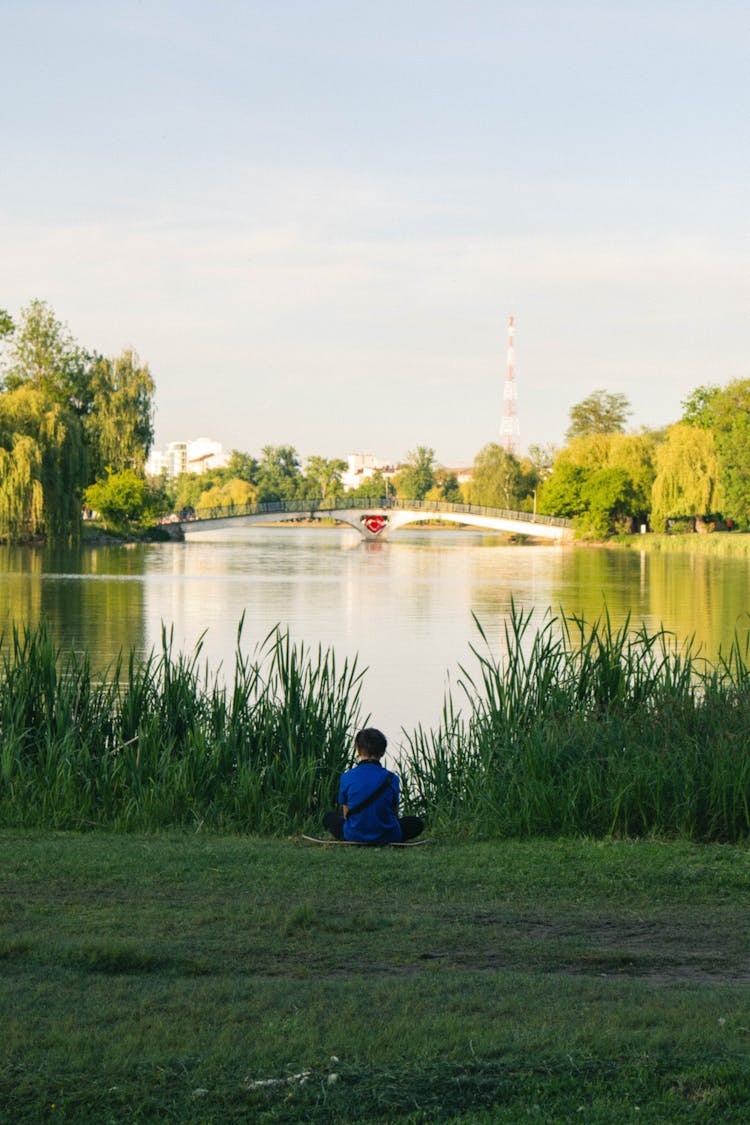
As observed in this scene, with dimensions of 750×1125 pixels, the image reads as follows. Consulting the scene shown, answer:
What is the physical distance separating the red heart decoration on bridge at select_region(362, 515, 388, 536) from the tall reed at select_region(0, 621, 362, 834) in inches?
3633

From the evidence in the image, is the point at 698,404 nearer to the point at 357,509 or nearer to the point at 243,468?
the point at 357,509

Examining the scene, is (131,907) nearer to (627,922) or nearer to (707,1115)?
(627,922)

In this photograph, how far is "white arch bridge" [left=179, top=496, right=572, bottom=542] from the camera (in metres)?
91.9

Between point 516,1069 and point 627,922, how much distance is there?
196 cm

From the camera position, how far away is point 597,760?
8336 millimetres

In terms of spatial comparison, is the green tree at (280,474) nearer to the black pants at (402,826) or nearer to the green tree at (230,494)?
the green tree at (230,494)

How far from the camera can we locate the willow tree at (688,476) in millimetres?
75000

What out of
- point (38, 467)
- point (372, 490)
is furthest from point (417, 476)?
point (38, 467)

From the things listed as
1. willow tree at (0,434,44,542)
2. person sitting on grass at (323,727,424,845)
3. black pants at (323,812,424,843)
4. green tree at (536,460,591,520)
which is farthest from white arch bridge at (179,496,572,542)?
person sitting on grass at (323,727,424,845)

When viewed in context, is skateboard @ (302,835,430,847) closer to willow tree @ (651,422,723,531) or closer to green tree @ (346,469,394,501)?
willow tree @ (651,422,723,531)

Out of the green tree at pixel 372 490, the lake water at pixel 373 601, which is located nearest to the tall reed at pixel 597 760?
the lake water at pixel 373 601

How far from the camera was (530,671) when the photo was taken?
978 centimetres

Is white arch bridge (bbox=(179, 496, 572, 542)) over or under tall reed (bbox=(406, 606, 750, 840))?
over

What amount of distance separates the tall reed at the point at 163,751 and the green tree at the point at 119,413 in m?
64.7
